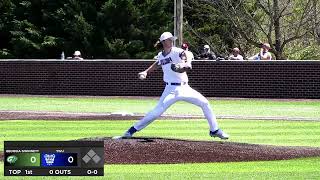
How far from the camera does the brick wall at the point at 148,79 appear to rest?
3306 centimetres

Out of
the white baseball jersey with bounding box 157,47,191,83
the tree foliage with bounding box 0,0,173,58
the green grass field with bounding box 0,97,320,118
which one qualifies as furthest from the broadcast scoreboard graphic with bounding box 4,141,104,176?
the tree foliage with bounding box 0,0,173,58

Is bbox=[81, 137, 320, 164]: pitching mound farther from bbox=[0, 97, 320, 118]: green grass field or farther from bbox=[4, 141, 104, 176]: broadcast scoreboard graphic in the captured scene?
bbox=[0, 97, 320, 118]: green grass field

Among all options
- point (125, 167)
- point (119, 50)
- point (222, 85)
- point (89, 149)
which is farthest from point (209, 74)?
point (89, 149)

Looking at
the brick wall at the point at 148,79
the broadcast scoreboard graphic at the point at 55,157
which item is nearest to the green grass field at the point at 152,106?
the brick wall at the point at 148,79

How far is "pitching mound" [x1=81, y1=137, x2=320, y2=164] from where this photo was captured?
47.5 feet

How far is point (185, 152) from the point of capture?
14.8 meters

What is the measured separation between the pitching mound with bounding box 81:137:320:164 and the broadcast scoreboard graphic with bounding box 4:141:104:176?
331cm

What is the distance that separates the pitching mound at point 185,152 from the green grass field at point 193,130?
450 millimetres

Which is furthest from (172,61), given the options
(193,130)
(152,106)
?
(152,106)

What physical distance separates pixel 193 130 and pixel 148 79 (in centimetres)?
1476

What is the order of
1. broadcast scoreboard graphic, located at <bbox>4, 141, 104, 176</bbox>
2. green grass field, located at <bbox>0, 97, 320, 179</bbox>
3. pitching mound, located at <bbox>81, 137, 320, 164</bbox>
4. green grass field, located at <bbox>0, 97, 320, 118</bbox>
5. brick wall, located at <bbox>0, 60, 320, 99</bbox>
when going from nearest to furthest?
broadcast scoreboard graphic, located at <bbox>4, 141, 104, 176</bbox> → green grass field, located at <bbox>0, 97, 320, 179</bbox> → pitching mound, located at <bbox>81, 137, 320, 164</bbox> → green grass field, located at <bbox>0, 97, 320, 118</bbox> → brick wall, located at <bbox>0, 60, 320, 99</bbox>

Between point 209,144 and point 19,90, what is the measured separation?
22.1 meters

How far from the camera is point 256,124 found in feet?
72.3

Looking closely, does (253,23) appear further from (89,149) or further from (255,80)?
(89,149)
